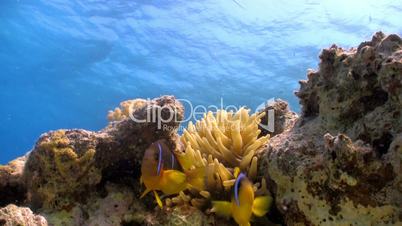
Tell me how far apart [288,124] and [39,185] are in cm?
280

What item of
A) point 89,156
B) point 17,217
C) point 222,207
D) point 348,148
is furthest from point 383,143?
point 17,217

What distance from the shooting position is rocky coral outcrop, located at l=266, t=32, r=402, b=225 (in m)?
2.32

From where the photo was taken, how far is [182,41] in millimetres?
25422

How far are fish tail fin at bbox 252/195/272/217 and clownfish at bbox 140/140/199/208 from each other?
62 cm

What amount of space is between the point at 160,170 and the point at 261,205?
35.6 inches

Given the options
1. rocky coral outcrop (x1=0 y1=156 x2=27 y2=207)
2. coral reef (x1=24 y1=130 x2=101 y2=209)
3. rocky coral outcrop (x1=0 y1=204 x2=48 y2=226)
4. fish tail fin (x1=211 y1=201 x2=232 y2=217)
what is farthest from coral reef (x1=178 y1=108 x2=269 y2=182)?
rocky coral outcrop (x1=0 y1=156 x2=27 y2=207)

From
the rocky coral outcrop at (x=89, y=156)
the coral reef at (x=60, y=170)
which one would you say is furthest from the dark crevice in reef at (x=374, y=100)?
the coral reef at (x=60, y=170)

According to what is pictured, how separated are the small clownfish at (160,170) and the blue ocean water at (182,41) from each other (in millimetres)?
17977

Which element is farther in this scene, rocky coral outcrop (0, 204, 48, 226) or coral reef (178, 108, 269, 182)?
coral reef (178, 108, 269, 182)

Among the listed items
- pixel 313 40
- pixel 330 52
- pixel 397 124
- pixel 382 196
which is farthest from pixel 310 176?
pixel 313 40

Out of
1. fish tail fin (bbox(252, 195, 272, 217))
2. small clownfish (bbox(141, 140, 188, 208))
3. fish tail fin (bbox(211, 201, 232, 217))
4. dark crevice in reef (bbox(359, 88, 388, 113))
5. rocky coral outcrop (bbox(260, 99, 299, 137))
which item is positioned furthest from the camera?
rocky coral outcrop (bbox(260, 99, 299, 137))

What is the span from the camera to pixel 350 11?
18.8 m

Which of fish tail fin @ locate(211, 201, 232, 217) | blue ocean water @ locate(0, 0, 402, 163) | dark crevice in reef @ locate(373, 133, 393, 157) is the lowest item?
fish tail fin @ locate(211, 201, 232, 217)

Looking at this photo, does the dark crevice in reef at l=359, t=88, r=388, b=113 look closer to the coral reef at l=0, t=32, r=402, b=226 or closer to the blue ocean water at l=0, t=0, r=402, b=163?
the coral reef at l=0, t=32, r=402, b=226
